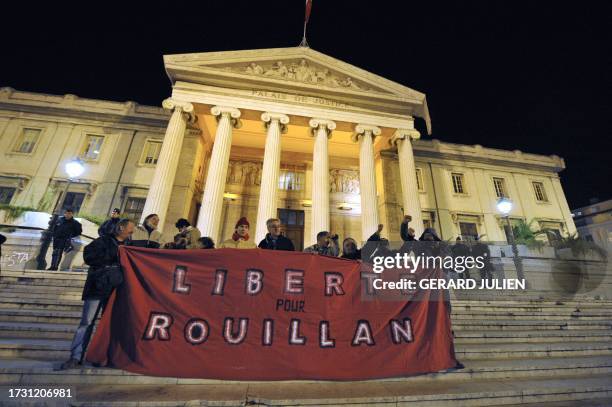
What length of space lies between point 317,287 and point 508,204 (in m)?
12.7

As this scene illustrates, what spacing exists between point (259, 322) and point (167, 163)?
37.1 ft

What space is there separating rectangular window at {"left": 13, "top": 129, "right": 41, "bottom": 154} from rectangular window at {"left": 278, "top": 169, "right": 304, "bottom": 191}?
15.6 m

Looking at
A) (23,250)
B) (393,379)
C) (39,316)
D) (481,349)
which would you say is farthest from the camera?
(23,250)

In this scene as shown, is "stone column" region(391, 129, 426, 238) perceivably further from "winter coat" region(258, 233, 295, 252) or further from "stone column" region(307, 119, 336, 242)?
→ "winter coat" region(258, 233, 295, 252)

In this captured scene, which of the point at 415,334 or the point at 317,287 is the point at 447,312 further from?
the point at 317,287

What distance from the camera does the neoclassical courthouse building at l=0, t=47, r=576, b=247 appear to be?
13500mm

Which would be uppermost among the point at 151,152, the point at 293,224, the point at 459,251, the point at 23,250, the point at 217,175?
the point at 151,152

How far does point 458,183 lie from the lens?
2058 cm

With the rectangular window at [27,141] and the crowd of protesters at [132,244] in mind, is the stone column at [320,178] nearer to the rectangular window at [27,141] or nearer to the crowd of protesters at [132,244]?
the crowd of protesters at [132,244]

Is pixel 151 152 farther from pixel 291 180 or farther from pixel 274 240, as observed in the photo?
pixel 274 240

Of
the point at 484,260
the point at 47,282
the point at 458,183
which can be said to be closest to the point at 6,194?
the point at 47,282

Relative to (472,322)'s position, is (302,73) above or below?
above

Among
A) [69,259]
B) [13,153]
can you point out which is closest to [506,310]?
[69,259]

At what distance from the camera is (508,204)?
40.7ft
